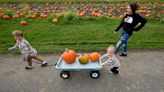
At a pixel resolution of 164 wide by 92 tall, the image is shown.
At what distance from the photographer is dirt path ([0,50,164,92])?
5.04 m

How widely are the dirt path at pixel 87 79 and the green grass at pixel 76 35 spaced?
3.08ft

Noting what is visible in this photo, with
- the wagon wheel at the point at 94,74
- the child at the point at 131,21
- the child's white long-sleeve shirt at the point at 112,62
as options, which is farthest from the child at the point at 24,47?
the child at the point at 131,21

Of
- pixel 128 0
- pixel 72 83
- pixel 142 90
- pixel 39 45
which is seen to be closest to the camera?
pixel 142 90

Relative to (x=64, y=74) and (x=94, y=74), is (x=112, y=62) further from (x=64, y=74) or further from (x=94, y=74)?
(x=64, y=74)

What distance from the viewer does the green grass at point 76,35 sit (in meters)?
7.20

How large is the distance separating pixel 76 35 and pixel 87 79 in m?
2.94

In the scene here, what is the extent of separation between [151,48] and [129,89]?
2.53 m

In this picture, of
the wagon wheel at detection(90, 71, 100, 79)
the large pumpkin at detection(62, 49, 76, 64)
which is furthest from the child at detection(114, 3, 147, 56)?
the large pumpkin at detection(62, 49, 76, 64)

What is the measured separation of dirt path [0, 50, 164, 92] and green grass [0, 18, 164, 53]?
939 mm

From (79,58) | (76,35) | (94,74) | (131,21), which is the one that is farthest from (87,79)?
(76,35)

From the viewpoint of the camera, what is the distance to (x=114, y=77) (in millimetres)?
5453

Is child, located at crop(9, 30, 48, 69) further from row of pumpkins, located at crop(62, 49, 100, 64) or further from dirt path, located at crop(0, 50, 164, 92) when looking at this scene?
row of pumpkins, located at crop(62, 49, 100, 64)

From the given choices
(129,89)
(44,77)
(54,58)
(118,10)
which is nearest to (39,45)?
(54,58)

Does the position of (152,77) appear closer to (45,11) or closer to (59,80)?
(59,80)
